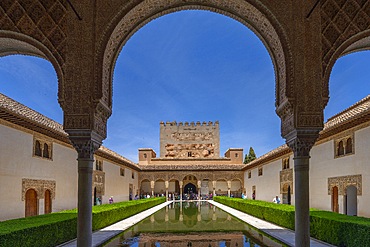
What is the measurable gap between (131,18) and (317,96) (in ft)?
13.4

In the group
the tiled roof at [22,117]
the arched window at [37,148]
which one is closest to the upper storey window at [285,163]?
the tiled roof at [22,117]

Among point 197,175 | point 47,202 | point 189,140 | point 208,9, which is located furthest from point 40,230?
point 189,140

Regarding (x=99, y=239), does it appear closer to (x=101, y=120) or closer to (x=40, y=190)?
(x=101, y=120)

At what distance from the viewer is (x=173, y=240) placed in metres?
10.3

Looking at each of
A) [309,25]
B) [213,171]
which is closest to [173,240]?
[309,25]

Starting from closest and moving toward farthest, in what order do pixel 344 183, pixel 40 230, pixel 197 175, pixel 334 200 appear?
pixel 40 230 → pixel 344 183 → pixel 334 200 → pixel 197 175

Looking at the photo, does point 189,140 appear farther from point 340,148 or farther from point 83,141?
point 83,141

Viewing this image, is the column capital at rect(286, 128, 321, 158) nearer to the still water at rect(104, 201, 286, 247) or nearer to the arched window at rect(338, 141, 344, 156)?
the still water at rect(104, 201, 286, 247)

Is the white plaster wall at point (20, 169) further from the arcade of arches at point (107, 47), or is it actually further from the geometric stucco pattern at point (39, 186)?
the arcade of arches at point (107, 47)

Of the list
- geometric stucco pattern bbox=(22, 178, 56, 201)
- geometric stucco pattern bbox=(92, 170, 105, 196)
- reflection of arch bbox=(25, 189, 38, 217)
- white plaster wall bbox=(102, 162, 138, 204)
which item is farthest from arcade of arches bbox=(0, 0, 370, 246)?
white plaster wall bbox=(102, 162, 138, 204)

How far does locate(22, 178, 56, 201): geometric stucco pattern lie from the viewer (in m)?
12.9

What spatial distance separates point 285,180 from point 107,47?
54.3 feet

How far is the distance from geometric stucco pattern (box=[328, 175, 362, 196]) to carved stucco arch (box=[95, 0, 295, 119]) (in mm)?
6751

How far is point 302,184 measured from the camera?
711 cm
